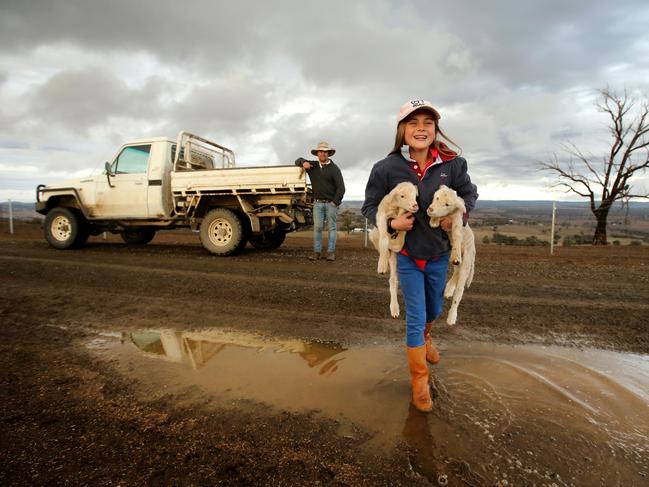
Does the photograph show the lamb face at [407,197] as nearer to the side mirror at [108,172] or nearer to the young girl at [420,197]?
the young girl at [420,197]

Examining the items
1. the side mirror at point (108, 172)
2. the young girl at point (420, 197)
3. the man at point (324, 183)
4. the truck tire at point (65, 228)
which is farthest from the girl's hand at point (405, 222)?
the truck tire at point (65, 228)

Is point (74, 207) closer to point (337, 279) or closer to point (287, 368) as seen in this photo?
point (337, 279)

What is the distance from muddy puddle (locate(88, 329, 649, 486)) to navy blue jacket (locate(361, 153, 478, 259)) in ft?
3.25

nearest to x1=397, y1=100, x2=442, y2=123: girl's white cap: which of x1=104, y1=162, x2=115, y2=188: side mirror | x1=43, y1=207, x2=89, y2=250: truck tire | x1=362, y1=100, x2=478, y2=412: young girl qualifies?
x1=362, y1=100, x2=478, y2=412: young girl

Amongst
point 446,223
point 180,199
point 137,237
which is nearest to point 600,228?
point 180,199

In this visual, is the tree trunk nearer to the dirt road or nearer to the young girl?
the dirt road

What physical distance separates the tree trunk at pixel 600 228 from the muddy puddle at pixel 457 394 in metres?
14.7

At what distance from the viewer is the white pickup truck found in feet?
26.7

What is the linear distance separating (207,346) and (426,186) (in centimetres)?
240

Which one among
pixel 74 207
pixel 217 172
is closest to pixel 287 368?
pixel 217 172

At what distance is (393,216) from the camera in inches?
97.3

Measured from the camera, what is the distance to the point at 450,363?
3037mm

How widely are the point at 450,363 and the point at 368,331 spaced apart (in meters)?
1.00

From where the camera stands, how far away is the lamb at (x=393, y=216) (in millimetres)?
2342
